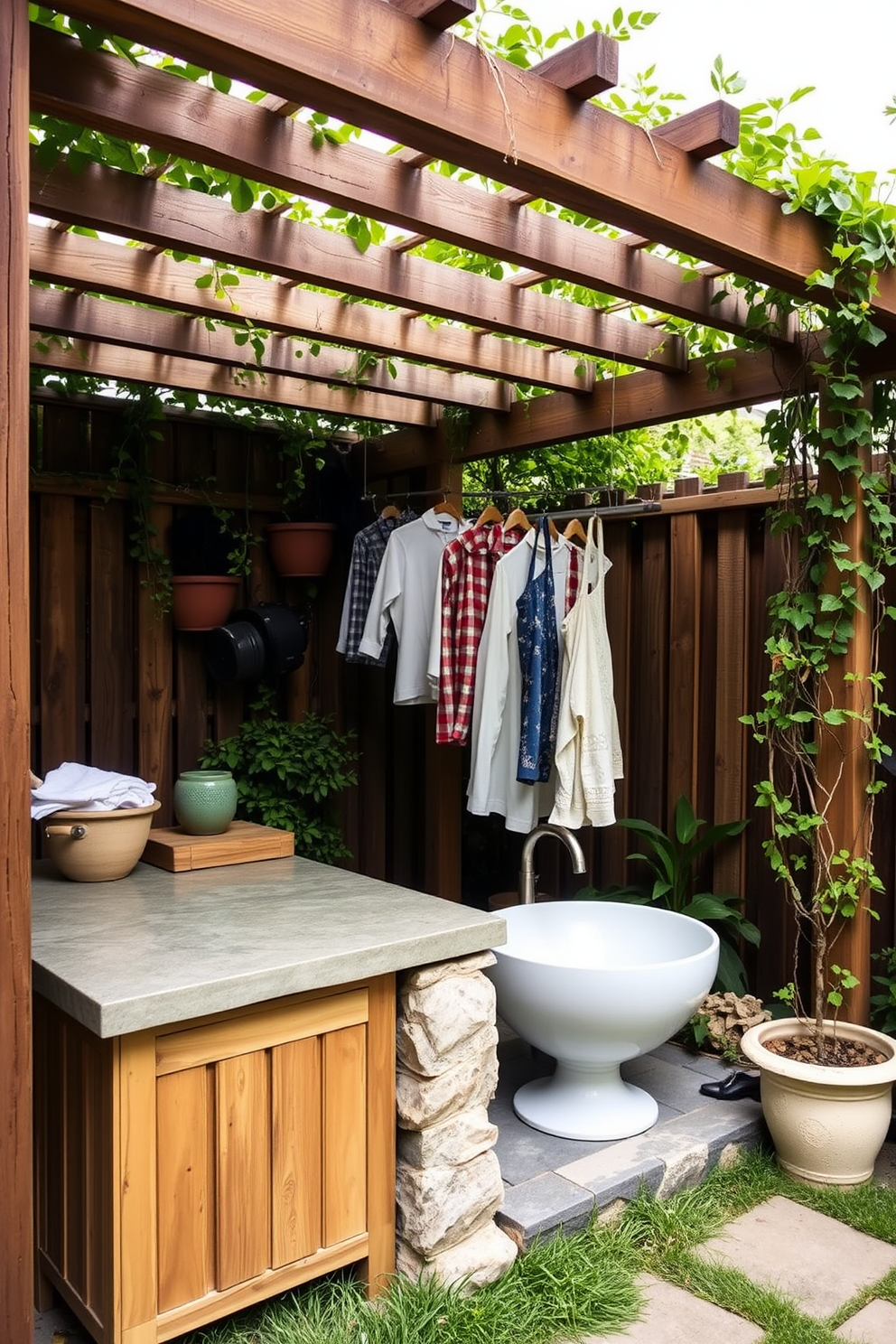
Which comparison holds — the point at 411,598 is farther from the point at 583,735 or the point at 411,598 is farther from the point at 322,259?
the point at 322,259

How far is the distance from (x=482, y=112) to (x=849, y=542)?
5.05ft

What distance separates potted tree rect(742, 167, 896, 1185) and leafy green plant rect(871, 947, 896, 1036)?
0.77 feet

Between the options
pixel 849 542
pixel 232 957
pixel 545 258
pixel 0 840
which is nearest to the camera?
pixel 0 840

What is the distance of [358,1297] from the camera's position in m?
1.98

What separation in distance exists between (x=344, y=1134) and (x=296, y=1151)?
0.35 feet

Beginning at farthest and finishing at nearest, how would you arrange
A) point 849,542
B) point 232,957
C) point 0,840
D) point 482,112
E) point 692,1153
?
1. point 849,542
2. point 692,1153
3. point 232,957
4. point 482,112
5. point 0,840

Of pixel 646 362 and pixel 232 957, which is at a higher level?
pixel 646 362

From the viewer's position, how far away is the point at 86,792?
8.18ft

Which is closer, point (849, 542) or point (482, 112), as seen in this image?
point (482, 112)

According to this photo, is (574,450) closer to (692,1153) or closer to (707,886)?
(707,886)

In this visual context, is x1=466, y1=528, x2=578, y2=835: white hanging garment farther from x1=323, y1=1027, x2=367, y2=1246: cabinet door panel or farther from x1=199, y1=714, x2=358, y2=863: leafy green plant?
x1=323, y1=1027, x2=367, y2=1246: cabinet door panel

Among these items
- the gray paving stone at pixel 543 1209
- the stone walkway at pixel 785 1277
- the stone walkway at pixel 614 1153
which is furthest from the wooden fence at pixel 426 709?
the gray paving stone at pixel 543 1209

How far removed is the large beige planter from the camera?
2455 millimetres

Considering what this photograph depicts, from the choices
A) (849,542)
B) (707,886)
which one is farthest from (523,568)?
A: (707,886)
